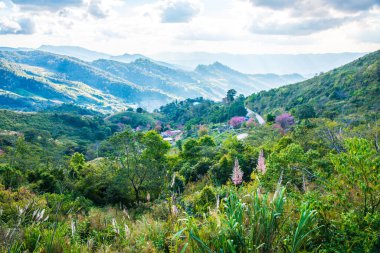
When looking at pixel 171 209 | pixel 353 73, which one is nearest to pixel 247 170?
pixel 171 209

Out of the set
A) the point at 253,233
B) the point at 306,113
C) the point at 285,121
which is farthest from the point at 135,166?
the point at 306,113

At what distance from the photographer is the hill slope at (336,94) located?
53041 mm

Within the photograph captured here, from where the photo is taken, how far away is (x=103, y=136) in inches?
3612

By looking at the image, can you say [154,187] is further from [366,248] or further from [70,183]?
[366,248]

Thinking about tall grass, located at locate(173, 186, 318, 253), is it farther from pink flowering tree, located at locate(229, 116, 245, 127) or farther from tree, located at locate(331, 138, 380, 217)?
pink flowering tree, located at locate(229, 116, 245, 127)

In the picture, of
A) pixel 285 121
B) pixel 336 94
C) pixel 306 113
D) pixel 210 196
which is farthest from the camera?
pixel 336 94

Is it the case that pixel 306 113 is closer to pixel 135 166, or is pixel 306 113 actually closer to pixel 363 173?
pixel 135 166

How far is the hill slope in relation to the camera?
5304 cm

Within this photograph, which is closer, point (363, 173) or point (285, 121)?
point (363, 173)

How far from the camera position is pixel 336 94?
67375 mm

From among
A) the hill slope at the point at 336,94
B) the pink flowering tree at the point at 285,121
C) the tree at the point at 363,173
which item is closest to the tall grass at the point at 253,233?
the tree at the point at 363,173

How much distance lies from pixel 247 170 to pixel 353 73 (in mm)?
61799

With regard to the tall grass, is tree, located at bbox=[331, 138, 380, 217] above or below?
above

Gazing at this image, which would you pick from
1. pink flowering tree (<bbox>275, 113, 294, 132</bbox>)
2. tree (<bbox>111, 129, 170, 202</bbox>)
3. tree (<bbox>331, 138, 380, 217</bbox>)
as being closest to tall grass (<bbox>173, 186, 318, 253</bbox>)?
tree (<bbox>331, 138, 380, 217</bbox>)
